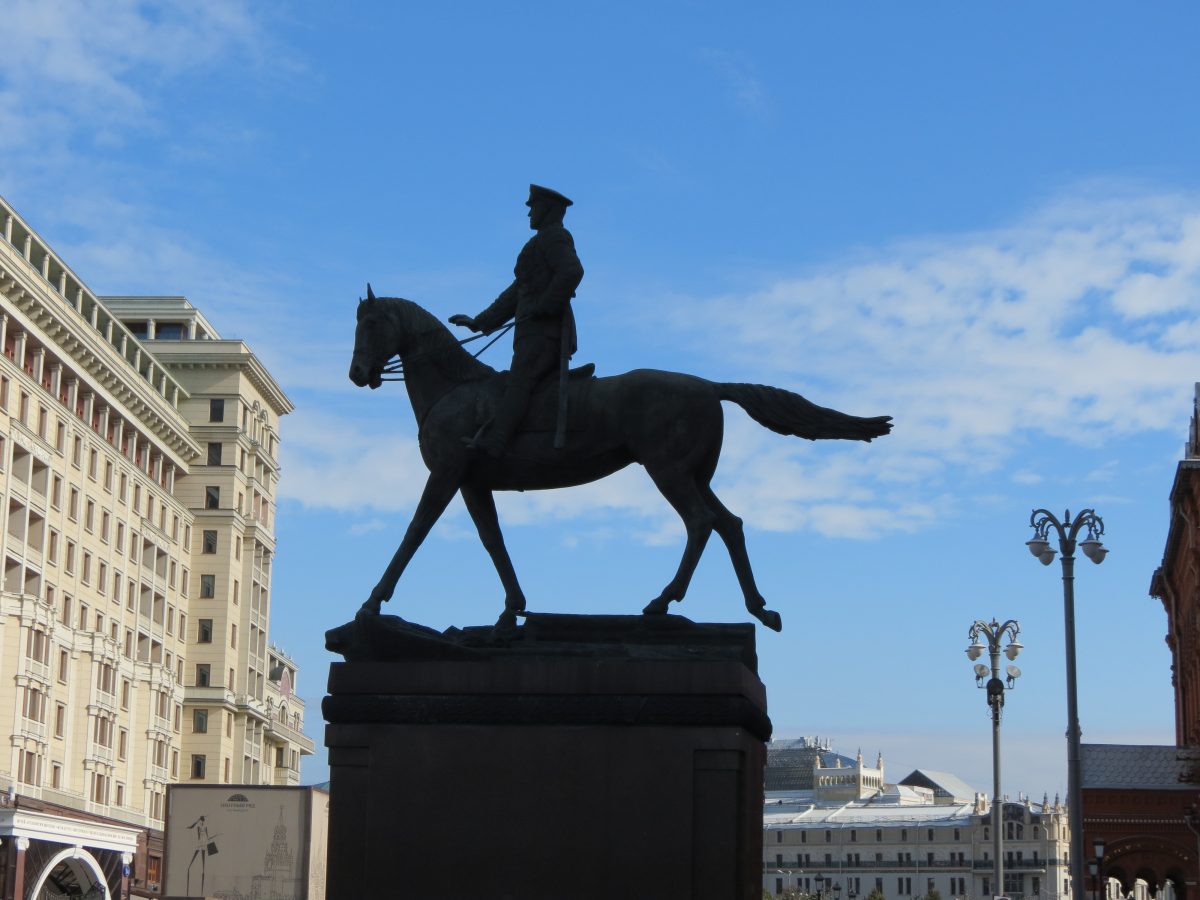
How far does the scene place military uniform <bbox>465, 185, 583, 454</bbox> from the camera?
12344mm

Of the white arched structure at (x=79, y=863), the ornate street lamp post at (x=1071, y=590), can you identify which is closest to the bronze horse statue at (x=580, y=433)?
the ornate street lamp post at (x=1071, y=590)

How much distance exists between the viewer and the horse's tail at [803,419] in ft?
41.2

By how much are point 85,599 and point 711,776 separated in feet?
229

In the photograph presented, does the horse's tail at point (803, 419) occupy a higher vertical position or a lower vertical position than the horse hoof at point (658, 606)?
higher

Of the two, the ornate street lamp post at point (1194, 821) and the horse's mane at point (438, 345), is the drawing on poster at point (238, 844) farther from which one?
the ornate street lamp post at point (1194, 821)

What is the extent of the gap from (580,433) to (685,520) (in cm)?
94

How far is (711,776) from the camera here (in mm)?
11516

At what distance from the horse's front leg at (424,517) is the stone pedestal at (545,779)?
79 centimetres

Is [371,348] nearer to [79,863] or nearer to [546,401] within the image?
[546,401]

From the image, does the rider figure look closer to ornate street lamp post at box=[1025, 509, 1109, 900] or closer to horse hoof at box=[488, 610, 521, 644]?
horse hoof at box=[488, 610, 521, 644]

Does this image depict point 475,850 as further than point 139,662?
No

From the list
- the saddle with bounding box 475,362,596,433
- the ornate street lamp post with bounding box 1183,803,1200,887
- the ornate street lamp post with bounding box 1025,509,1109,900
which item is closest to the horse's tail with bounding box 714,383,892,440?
the saddle with bounding box 475,362,596,433

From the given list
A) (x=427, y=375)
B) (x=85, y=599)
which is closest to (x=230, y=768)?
(x=85, y=599)

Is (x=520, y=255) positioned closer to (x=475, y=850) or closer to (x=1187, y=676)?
(x=475, y=850)
